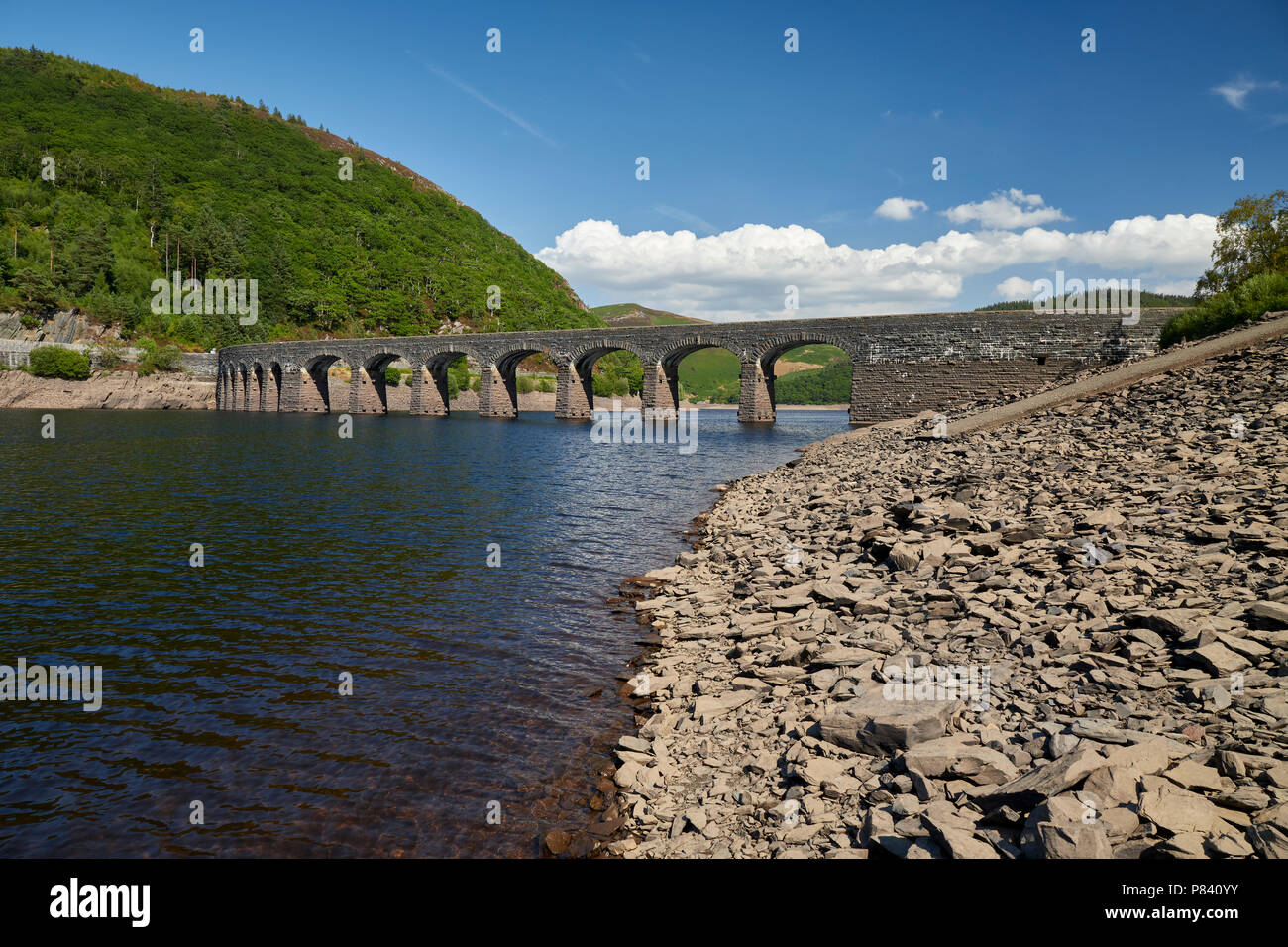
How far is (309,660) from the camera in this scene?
946cm

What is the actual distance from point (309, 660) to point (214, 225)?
138676 mm

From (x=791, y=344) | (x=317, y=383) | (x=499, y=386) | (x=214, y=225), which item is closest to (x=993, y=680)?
(x=791, y=344)

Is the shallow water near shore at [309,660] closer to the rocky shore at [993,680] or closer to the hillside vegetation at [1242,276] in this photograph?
the rocky shore at [993,680]

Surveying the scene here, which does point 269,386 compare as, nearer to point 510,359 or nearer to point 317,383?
point 317,383

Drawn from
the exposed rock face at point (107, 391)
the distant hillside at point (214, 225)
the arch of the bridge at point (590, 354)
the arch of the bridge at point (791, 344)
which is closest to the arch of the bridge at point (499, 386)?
the arch of the bridge at point (590, 354)

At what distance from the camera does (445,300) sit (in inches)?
5812

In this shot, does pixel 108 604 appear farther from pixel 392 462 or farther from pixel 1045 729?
pixel 392 462

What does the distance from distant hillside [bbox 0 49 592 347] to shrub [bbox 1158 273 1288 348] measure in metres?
120

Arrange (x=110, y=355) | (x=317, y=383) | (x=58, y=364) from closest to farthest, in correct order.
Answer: (x=58, y=364) → (x=110, y=355) → (x=317, y=383)

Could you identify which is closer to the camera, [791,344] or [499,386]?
[791,344]

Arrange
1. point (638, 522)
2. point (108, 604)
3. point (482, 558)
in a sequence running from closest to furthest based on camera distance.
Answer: point (108, 604), point (482, 558), point (638, 522)

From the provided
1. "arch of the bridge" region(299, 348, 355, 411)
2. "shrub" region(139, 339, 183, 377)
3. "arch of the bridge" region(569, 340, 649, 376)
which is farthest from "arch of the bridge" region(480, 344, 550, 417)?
"shrub" region(139, 339, 183, 377)
